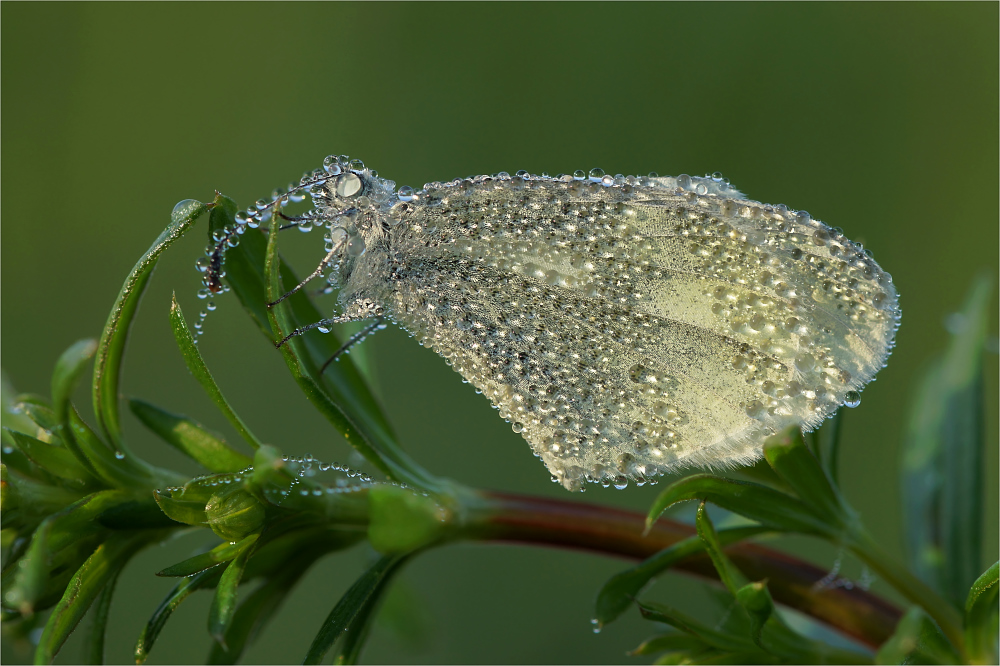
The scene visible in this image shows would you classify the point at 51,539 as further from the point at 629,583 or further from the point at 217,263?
the point at 629,583

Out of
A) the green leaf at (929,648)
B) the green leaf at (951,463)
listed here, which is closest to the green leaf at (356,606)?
the green leaf at (929,648)

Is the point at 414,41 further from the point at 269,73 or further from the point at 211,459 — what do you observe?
A: the point at 211,459

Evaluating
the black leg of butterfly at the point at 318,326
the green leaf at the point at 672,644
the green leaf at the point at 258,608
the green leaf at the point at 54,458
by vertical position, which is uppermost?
the black leg of butterfly at the point at 318,326

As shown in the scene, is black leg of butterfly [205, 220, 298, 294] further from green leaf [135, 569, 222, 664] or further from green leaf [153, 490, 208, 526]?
green leaf [135, 569, 222, 664]

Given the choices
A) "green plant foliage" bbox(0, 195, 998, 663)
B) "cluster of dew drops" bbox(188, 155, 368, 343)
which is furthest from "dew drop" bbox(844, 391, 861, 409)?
"cluster of dew drops" bbox(188, 155, 368, 343)

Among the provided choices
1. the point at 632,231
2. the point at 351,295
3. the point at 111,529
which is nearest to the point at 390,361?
the point at 351,295

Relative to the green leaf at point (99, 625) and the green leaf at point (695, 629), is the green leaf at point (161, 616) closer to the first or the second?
the green leaf at point (99, 625)

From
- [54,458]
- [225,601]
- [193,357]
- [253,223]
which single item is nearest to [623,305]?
[253,223]
